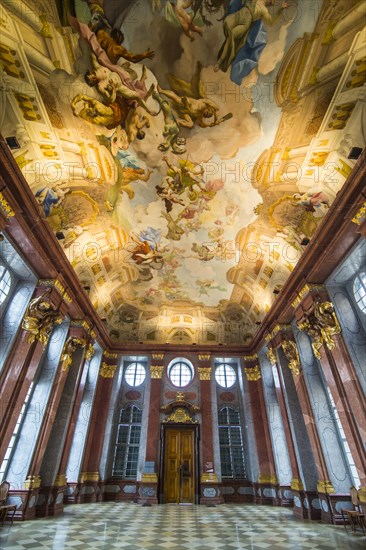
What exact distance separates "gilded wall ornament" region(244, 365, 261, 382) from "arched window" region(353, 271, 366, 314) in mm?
9098

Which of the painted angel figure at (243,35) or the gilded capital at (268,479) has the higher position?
the painted angel figure at (243,35)

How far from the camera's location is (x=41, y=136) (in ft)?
27.8

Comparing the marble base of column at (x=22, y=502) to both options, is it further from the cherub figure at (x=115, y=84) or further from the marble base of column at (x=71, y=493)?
the cherub figure at (x=115, y=84)

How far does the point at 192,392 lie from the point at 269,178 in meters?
13.2

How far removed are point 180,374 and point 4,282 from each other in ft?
39.2

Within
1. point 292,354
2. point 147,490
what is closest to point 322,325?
point 292,354

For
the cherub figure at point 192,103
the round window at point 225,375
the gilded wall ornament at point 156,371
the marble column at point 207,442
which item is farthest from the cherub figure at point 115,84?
the round window at point 225,375

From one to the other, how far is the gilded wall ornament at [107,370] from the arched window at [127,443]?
2210 millimetres

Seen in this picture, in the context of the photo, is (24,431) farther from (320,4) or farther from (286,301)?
(320,4)

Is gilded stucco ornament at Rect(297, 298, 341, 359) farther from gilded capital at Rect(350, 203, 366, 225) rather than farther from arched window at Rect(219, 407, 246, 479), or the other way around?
arched window at Rect(219, 407, 246, 479)

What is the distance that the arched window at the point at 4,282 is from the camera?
10.3m

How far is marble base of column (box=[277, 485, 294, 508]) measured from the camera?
45.6ft

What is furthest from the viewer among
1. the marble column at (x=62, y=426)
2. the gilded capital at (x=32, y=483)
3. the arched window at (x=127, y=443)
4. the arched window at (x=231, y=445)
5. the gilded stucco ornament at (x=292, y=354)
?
the arched window at (x=231, y=445)

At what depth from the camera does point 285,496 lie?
14023 mm
